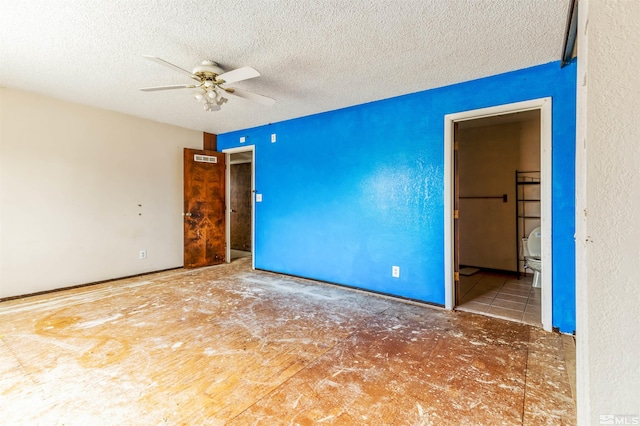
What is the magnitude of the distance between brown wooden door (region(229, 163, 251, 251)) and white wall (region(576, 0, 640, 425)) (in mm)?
6834

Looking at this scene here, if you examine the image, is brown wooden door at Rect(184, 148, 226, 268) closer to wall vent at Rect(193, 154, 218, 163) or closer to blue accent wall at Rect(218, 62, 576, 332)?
wall vent at Rect(193, 154, 218, 163)

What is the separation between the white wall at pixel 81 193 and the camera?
331 centimetres

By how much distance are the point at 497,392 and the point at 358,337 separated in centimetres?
101

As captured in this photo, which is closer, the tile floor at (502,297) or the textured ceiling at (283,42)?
the textured ceiling at (283,42)

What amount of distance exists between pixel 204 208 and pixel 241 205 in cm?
222

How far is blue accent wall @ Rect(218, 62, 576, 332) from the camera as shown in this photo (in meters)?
2.49

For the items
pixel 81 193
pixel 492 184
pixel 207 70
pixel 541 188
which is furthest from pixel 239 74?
pixel 492 184

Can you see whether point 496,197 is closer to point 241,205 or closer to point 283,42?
point 283,42

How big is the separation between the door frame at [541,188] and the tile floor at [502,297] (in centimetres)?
26

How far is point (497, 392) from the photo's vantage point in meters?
1.67

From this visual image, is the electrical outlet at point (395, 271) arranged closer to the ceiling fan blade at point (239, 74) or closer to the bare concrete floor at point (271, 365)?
the bare concrete floor at point (271, 365)

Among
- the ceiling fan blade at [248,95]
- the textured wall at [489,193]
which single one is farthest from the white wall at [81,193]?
the textured wall at [489,193]

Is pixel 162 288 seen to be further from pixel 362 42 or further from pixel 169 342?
pixel 362 42

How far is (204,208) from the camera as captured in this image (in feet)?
16.6
